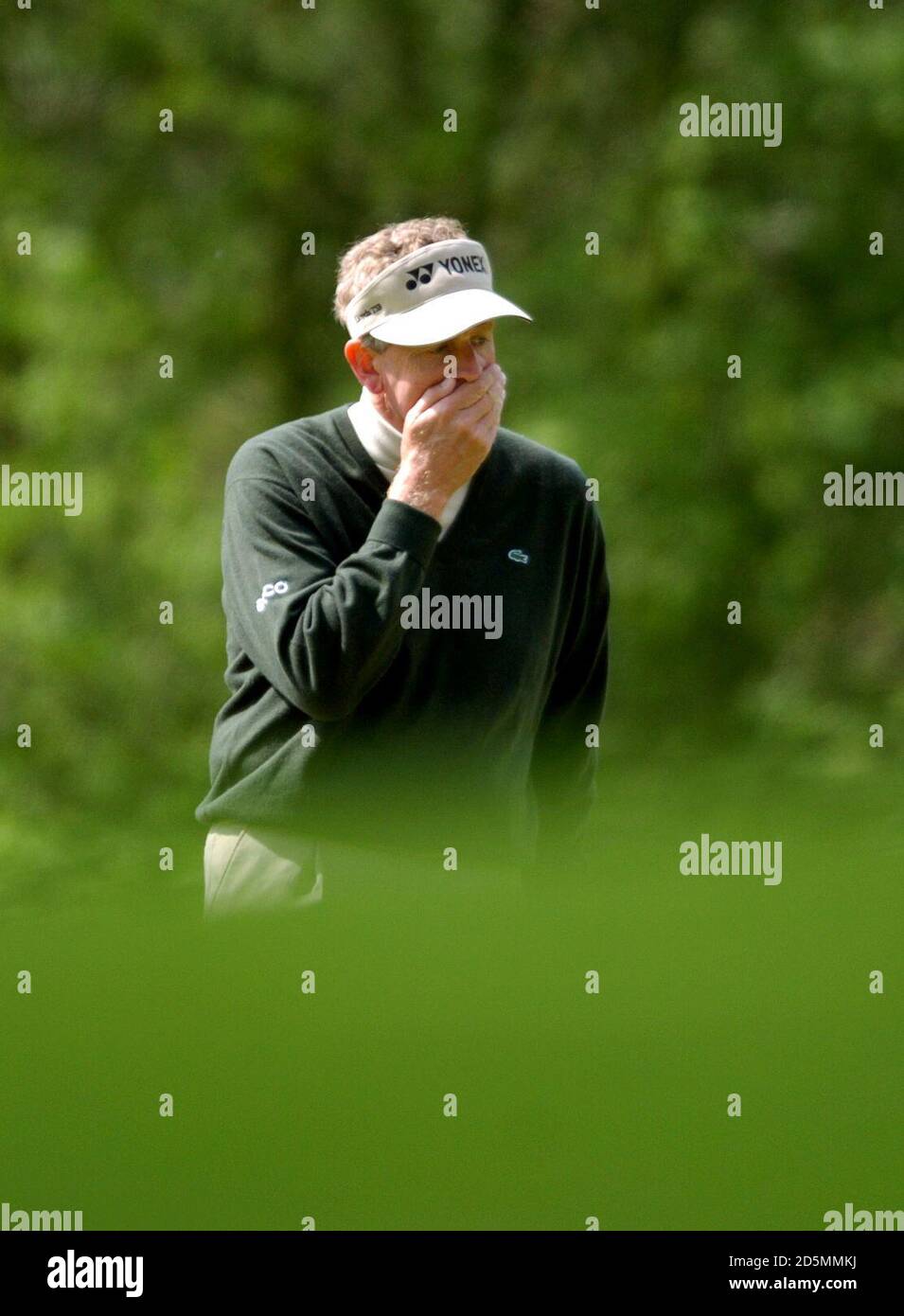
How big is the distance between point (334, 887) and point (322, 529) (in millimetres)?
593

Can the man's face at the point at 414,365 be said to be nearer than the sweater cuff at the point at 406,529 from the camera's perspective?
No

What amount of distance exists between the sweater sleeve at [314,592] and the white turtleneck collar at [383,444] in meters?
0.13

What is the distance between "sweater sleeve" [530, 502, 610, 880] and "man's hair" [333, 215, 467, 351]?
521mm

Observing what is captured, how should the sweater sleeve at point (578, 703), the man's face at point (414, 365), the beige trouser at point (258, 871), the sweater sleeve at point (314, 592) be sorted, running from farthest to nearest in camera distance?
the sweater sleeve at point (578, 703) < the man's face at point (414, 365) < the beige trouser at point (258, 871) < the sweater sleeve at point (314, 592)

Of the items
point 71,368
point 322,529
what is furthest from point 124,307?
point 322,529

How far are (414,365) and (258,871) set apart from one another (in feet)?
2.76

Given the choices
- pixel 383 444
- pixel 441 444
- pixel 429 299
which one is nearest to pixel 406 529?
pixel 441 444

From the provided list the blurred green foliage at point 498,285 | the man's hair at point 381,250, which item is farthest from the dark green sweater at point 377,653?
the blurred green foliage at point 498,285

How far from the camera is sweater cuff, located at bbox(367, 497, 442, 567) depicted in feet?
9.24

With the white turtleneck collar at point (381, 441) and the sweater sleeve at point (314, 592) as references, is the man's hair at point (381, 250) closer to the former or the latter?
the white turtleneck collar at point (381, 441)

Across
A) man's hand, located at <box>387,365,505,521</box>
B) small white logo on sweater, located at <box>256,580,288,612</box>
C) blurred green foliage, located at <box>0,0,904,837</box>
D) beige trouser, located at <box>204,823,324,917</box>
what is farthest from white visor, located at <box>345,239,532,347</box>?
blurred green foliage, located at <box>0,0,904,837</box>

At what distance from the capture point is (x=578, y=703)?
3.31m

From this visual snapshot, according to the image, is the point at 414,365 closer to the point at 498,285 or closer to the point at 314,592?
the point at 314,592

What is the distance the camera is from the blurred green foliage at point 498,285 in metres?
9.73
